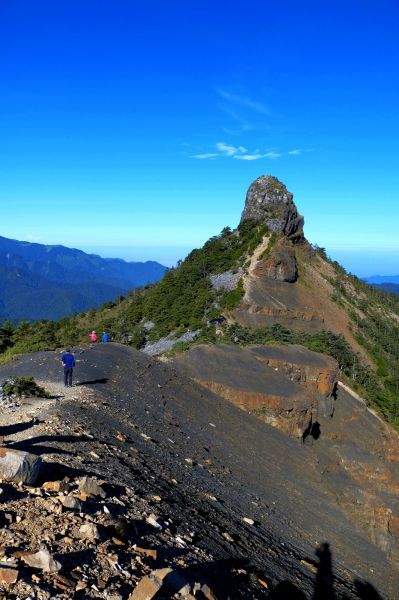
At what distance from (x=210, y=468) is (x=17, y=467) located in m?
7.66

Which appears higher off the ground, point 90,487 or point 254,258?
point 254,258

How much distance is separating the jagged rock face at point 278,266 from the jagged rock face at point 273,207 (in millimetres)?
5469

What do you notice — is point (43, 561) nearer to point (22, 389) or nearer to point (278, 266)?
point (22, 389)

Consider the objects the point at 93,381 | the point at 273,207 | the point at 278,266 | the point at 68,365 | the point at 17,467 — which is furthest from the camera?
the point at 273,207

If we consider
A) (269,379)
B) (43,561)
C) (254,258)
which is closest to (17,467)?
(43,561)

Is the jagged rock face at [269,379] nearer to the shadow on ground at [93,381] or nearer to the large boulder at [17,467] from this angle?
the shadow on ground at [93,381]

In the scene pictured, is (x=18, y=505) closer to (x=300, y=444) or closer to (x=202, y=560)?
(x=202, y=560)

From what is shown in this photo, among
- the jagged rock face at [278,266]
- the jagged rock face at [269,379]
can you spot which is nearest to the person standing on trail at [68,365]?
the jagged rock face at [269,379]

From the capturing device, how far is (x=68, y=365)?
1458cm

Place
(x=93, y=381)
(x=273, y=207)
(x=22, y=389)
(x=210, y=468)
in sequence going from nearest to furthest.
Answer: (x=22, y=389)
(x=210, y=468)
(x=93, y=381)
(x=273, y=207)

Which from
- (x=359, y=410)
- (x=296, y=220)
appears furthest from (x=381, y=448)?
(x=296, y=220)

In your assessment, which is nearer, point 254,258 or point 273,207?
point 254,258

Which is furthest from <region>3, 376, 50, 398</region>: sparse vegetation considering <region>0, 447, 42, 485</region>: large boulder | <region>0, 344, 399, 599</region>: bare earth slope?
<region>0, 447, 42, 485</region>: large boulder

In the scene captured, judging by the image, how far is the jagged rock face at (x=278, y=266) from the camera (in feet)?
156
